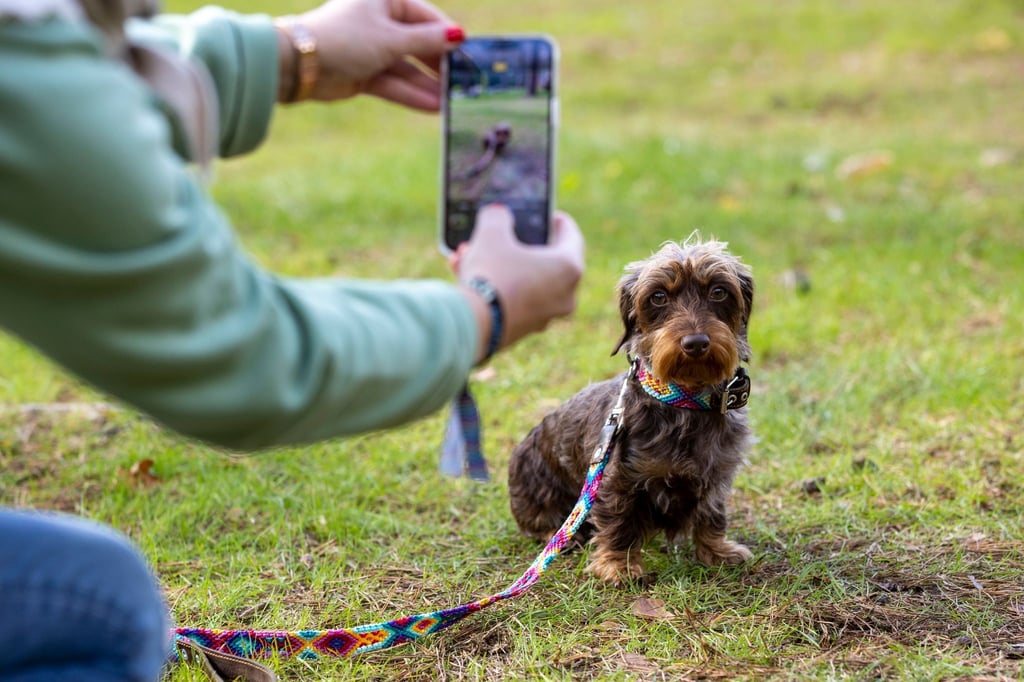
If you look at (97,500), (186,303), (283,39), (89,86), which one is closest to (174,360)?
(186,303)

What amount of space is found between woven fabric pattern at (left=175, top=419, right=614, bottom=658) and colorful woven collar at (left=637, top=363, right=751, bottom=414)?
1.68 ft

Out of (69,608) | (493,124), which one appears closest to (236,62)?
(493,124)

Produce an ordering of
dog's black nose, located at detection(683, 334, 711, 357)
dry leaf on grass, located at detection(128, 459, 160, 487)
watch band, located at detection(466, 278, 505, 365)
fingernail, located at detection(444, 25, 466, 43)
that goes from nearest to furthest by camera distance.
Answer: watch band, located at detection(466, 278, 505, 365) → fingernail, located at detection(444, 25, 466, 43) → dog's black nose, located at detection(683, 334, 711, 357) → dry leaf on grass, located at detection(128, 459, 160, 487)

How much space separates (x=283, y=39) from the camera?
2.59 metres

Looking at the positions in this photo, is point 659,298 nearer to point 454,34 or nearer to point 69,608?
point 454,34

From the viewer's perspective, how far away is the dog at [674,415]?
333 cm

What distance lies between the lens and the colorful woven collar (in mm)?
3396

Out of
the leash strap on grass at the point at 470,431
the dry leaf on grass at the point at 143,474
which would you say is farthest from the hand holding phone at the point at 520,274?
→ the dry leaf on grass at the point at 143,474

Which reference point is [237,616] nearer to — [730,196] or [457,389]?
[457,389]

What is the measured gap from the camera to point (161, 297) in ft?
5.06

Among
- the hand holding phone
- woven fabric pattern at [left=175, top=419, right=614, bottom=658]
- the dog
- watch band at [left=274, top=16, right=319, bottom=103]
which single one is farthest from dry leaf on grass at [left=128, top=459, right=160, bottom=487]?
the hand holding phone

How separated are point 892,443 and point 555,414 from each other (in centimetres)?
147

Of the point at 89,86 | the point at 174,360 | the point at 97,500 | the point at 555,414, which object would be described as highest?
the point at 89,86

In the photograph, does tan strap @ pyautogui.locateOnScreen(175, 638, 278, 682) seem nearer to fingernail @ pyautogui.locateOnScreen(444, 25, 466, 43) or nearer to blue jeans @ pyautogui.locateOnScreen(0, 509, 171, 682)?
blue jeans @ pyautogui.locateOnScreen(0, 509, 171, 682)
